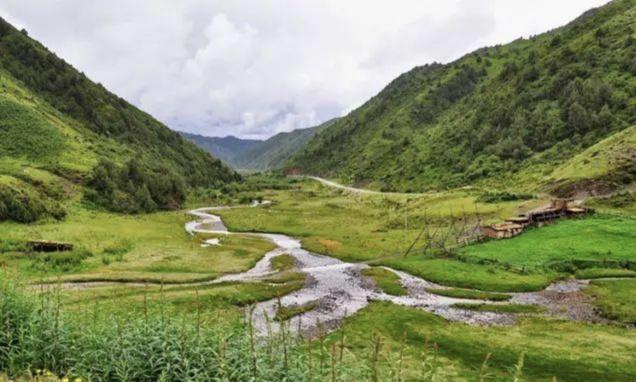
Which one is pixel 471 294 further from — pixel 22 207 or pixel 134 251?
pixel 22 207

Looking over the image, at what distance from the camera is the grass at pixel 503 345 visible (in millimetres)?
32250

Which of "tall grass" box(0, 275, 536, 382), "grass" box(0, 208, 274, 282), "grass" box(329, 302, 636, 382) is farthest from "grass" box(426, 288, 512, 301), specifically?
"tall grass" box(0, 275, 536, 382)

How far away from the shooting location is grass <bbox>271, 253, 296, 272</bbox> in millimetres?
72000

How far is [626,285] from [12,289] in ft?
199

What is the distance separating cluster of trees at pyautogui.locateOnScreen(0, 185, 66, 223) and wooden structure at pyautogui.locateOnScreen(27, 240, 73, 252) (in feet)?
86.4

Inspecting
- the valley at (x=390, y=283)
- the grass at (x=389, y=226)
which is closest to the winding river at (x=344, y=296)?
the valley at (x=390, y=283)

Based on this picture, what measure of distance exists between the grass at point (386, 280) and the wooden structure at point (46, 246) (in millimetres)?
45911

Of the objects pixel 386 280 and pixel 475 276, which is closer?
pixel 475 276

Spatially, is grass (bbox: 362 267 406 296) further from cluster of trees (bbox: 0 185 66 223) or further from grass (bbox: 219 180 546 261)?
cluster of trees (bbox: 0 185 66 223)

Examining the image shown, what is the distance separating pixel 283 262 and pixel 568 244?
1733 inches

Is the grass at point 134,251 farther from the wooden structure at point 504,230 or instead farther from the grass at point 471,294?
the wooden structure at point 504,230

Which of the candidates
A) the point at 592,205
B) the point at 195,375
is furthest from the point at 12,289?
the point at 592,205

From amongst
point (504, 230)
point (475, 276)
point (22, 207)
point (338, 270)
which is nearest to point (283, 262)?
point (338, 270)

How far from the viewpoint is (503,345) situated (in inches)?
1506
